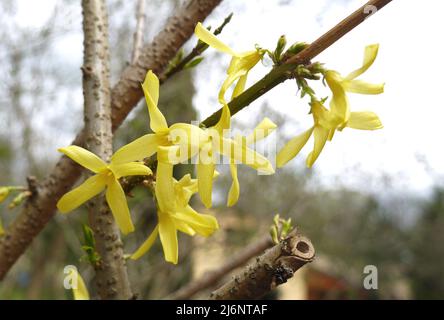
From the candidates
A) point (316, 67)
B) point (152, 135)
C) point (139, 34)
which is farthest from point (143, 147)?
point (139, 34)

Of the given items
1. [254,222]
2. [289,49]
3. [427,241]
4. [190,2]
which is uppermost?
[427,241]

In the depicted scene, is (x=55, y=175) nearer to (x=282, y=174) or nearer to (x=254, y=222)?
(x=282, y=174)

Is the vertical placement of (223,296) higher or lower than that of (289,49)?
lower

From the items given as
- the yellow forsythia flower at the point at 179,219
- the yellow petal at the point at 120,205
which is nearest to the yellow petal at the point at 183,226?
the yellow forsythia flower at the point at 179,219

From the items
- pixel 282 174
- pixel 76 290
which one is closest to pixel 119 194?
pixel 76 290

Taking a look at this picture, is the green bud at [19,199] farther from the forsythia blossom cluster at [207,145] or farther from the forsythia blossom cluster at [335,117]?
the forsythia blossom cluster at [335,117]

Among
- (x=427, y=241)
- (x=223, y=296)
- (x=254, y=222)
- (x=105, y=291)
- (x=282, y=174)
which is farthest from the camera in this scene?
(x=427, y=241)

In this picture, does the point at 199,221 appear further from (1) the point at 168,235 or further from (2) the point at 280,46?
(2) the point at 280,46

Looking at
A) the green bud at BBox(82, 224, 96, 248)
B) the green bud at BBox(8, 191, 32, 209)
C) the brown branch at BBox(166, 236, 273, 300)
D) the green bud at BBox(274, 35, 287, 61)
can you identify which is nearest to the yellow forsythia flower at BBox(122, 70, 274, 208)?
the green bud at BBox(274, 35, 287, 61)
